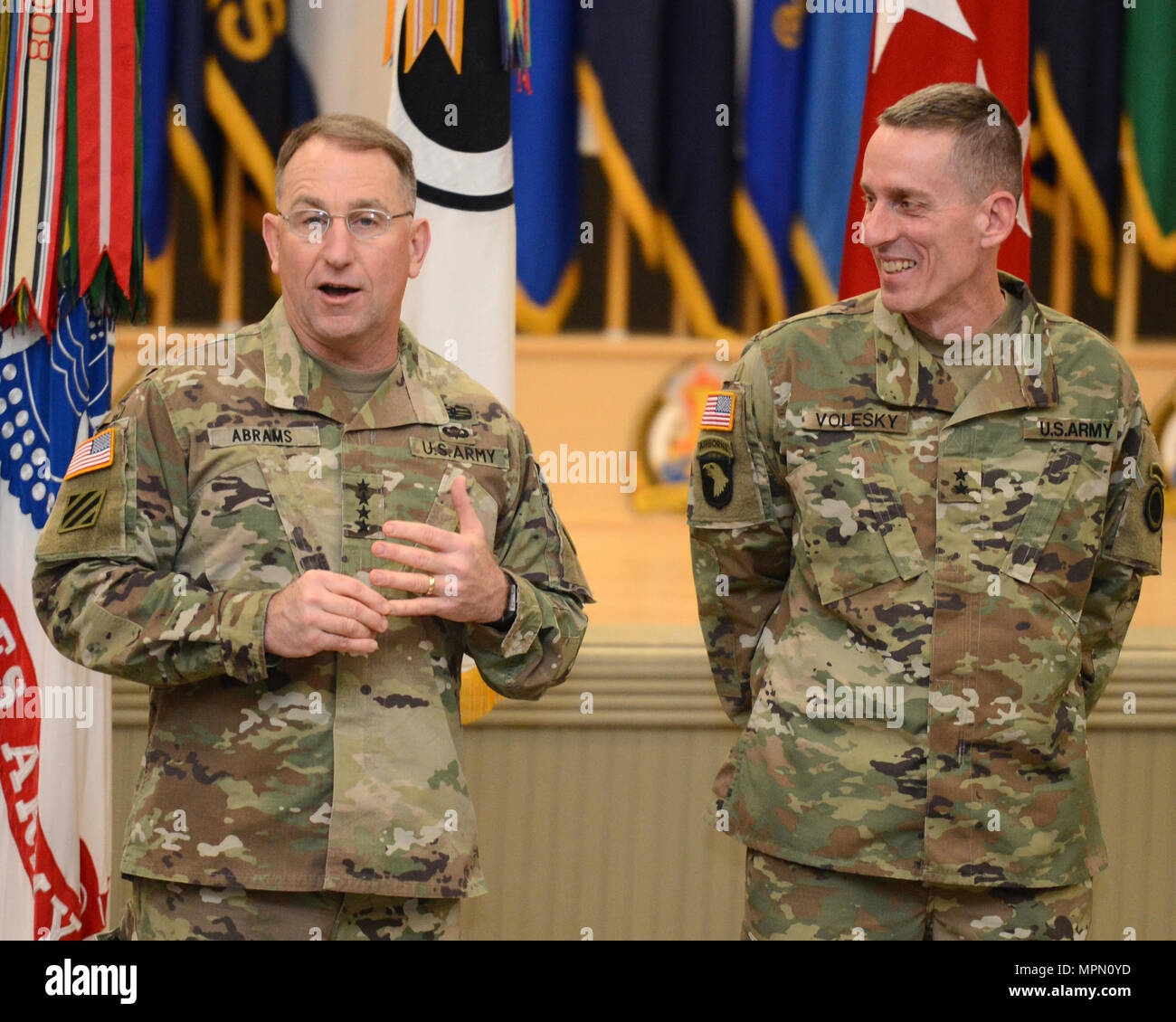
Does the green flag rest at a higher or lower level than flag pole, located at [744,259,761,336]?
higher

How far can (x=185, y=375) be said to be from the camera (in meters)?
1.63

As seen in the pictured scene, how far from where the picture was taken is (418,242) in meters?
1.72

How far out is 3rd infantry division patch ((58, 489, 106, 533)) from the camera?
5.11ft

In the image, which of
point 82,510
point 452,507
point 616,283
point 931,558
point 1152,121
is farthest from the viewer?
point 616,283

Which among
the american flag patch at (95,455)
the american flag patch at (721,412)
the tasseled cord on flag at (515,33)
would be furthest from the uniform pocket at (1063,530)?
the tasseled cord on flag at (515,33)

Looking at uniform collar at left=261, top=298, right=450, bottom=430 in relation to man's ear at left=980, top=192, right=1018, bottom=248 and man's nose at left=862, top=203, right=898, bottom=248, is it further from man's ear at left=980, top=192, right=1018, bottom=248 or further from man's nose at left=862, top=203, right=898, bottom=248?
man's ear at left=980, top=192, right=1018, bottom=248

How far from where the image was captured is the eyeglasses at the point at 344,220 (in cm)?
163

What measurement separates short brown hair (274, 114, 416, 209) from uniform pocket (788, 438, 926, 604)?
62cm

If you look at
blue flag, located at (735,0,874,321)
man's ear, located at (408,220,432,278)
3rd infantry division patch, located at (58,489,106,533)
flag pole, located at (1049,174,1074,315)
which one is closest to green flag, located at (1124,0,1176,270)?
flag pole, located at (1049,174,1074,315)

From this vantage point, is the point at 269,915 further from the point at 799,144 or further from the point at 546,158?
the point at 799,144

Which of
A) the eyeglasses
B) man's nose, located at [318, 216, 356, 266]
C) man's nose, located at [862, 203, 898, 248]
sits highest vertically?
man's nose, located at [862, 203, 898, 248]

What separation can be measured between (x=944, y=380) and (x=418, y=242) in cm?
69

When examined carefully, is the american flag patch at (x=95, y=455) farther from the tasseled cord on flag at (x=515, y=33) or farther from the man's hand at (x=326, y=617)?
the tasseled cord on flag at (x=515, y=33)

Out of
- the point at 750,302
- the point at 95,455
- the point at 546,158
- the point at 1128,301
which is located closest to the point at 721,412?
the point at 95,455
